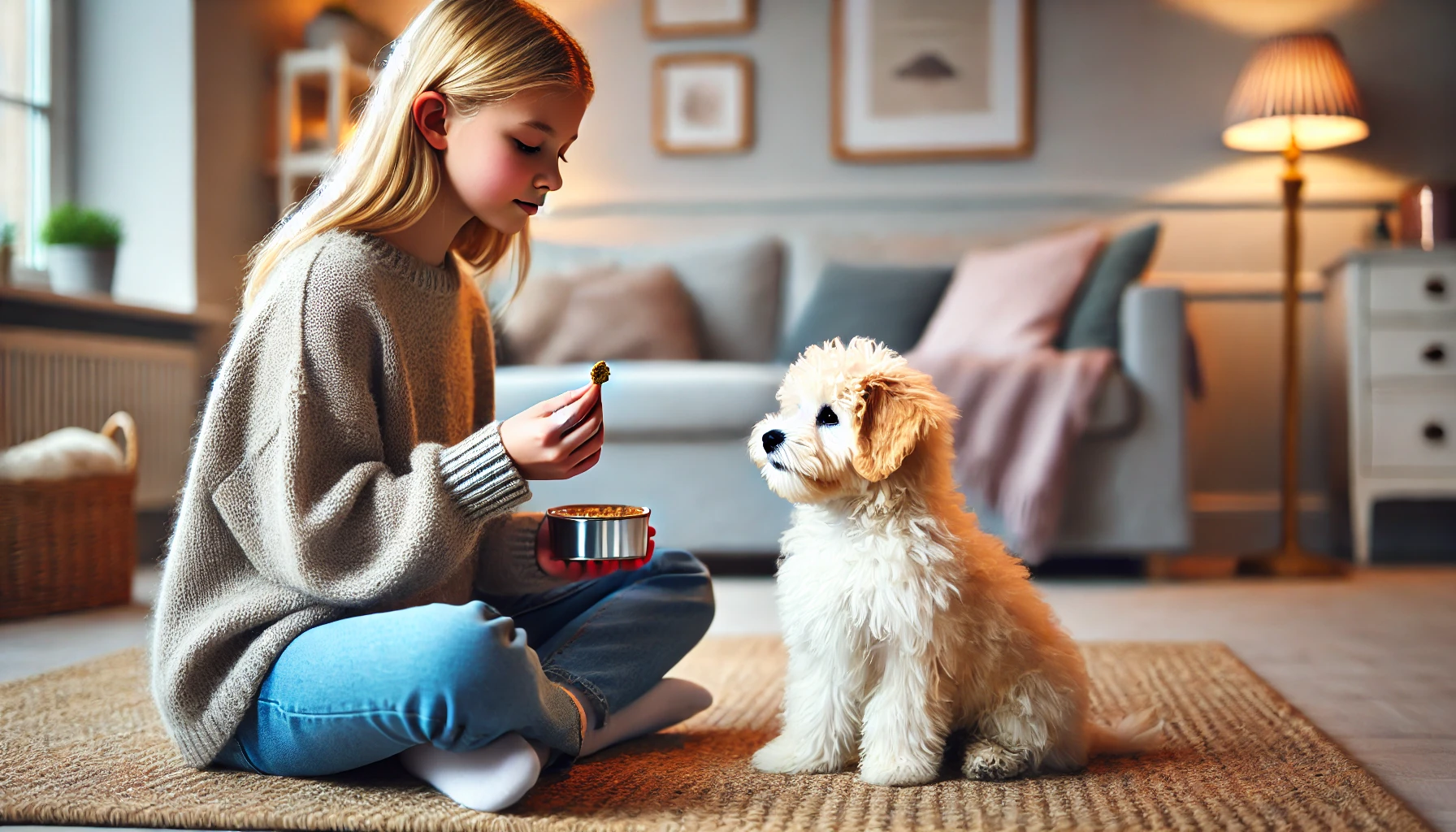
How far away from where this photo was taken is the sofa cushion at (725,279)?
137 inches

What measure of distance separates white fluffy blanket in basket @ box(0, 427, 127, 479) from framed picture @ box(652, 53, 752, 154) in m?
2.04

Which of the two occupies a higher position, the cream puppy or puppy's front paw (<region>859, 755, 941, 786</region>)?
the cream puppy

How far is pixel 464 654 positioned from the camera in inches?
38.8

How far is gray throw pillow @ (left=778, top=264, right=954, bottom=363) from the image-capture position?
10.6ft

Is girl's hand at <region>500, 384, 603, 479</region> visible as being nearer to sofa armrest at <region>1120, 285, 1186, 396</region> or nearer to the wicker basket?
the wicker basket

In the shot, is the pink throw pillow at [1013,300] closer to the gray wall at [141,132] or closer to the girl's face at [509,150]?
the girl's face at [509,150]

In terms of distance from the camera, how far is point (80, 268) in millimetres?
2918

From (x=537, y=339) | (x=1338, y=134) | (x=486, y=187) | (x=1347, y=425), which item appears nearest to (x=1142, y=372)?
(x=1347, y=425)

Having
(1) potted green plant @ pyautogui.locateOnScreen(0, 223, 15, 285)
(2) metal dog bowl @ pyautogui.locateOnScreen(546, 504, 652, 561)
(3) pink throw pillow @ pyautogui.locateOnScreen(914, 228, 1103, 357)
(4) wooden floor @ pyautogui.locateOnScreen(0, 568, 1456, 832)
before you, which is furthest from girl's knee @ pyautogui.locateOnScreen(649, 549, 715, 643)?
(1) potted green plant @ pyautogui.locateOnScreen(0, 223, 15, 285)

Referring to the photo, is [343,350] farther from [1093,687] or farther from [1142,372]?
[1142,372]

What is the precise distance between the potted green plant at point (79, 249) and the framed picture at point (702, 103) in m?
1.70

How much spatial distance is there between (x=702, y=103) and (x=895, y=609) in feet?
9.76

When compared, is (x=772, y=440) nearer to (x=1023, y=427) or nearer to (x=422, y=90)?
(x=422, y=90)

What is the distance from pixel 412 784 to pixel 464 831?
16 cm
